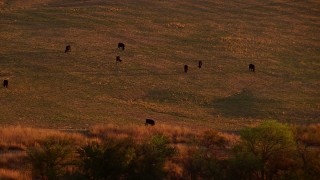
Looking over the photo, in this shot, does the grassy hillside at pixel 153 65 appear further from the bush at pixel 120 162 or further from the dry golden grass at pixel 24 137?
the bush at pixel 120 162

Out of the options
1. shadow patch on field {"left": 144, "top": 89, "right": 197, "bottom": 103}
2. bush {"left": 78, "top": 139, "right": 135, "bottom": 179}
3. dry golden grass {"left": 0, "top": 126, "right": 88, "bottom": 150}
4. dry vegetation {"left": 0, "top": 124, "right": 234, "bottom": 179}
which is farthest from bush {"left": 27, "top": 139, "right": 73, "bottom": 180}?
shadow patch on field {"left": 144, "top": 89, "right": 197, "bottom": 103}

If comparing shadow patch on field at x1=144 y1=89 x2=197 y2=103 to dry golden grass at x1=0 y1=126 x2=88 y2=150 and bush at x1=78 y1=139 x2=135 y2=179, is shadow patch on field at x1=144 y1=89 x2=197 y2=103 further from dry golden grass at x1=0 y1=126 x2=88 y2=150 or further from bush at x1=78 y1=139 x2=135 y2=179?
bush at x1=78 y1=139 x2=135 y2=179

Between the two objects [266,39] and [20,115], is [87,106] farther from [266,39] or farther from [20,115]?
[266,39]

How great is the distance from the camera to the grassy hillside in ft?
128

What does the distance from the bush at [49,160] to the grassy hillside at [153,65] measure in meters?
10.6

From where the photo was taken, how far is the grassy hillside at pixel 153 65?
1531 inches

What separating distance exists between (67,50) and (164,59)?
31.8 feet

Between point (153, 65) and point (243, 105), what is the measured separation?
481 inches

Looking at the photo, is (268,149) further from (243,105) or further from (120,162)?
(243,105)

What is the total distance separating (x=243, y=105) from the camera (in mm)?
41719

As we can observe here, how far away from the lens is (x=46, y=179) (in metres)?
23.1

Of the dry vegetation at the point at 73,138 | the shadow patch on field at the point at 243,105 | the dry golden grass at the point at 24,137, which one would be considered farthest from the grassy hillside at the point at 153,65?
the dry golden grass at the point at 24,137

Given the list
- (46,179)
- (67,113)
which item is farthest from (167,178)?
(67,113)

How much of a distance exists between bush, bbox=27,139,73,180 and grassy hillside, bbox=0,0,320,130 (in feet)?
34.6
